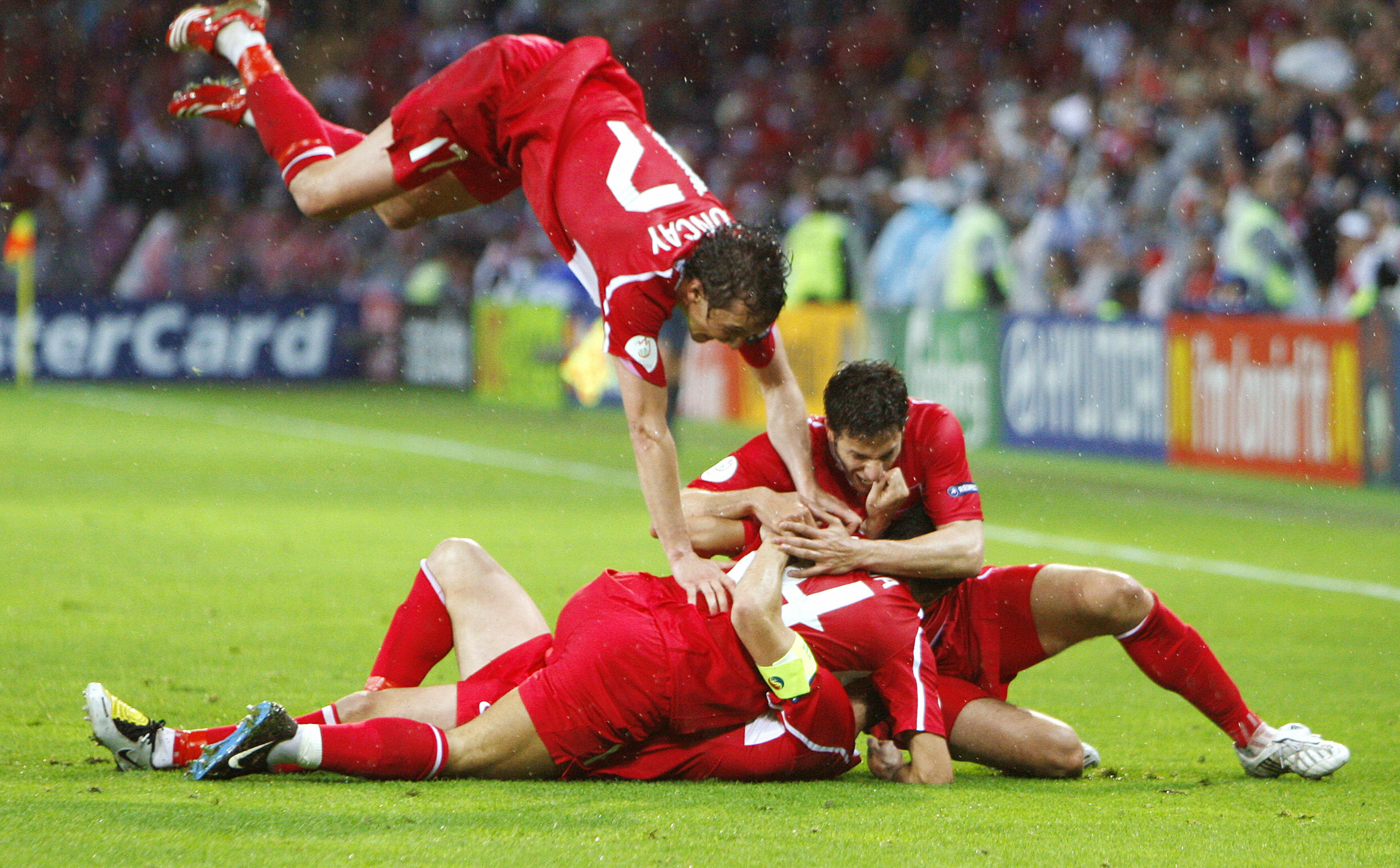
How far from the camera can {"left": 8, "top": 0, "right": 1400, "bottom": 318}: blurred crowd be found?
14.3 metres

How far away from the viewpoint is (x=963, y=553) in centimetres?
466

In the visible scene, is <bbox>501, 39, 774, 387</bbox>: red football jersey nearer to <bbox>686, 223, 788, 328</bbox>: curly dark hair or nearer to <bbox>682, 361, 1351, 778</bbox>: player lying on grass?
<bbox>686, 223, 788, 328</bbox>: curly dark hair

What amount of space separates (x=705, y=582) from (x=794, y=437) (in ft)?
2.51

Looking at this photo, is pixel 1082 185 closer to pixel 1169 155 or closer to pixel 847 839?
pixel 1169 155

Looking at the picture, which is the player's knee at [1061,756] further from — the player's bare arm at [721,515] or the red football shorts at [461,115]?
the red football shorts at [461,115]

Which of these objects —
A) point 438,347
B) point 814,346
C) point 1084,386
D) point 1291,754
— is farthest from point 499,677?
point 438,347

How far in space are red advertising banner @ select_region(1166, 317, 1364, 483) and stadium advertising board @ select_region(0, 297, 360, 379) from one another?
12118 mm

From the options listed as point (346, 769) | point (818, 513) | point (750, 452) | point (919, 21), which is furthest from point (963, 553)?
point (919, 21)

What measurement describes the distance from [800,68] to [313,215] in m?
18.5

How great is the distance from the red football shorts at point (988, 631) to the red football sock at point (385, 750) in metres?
1.39

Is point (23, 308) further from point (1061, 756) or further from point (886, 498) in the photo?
point (1061, 756)

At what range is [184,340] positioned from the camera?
843 inches

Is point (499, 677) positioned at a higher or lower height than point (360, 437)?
lower

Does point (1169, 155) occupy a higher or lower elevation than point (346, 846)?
higher
